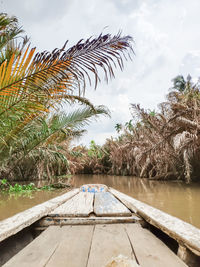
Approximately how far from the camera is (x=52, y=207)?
69.0 inches

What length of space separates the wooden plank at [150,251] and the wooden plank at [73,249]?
27 centimetres

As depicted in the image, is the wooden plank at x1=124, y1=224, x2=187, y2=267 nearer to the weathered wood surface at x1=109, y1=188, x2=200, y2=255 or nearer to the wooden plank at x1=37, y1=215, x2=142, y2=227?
the weathered wood surface at x1=109, y1=188, x2=200, y2=255

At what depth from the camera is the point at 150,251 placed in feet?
3.24

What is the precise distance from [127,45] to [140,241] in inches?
78.2

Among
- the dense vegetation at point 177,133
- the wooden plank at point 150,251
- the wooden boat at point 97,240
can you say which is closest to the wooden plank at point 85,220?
the wooden boat at point 97,240

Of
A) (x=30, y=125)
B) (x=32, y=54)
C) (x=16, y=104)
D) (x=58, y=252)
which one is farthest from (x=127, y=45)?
(x=30, y=125)

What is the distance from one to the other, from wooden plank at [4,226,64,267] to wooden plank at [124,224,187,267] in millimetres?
453

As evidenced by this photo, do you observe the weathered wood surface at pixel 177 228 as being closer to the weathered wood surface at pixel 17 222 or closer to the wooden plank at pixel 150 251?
the wooden plank at pixel 150 251

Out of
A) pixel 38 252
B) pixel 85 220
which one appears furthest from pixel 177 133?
pixel 38 252

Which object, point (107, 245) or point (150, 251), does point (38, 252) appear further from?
point (150, 251)

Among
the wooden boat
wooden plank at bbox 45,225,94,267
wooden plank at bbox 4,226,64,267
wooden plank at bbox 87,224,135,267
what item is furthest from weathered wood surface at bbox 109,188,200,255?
wooden plank at bbox 4,226,64,267

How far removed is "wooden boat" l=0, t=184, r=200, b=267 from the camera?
899 mm

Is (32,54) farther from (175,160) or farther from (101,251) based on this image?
(175,160)

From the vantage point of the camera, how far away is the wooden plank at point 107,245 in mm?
920
